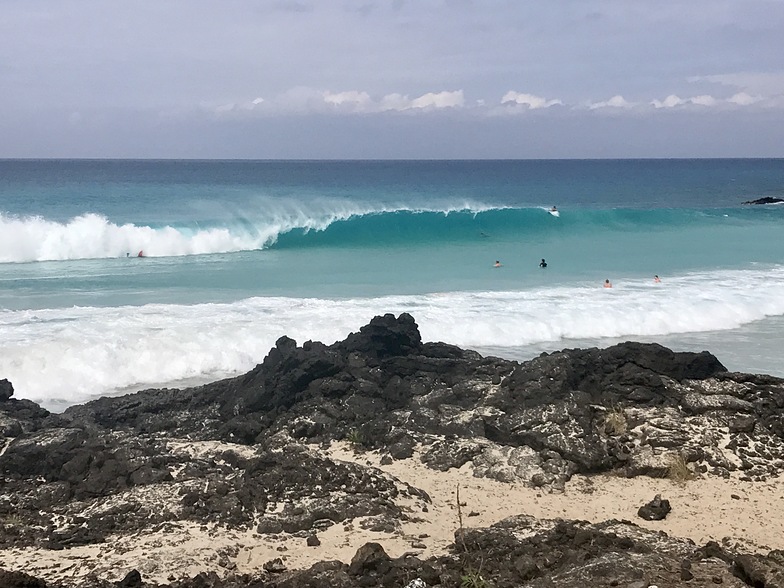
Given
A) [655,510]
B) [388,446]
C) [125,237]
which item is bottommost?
[655,510]

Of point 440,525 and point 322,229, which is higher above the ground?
point 322,229

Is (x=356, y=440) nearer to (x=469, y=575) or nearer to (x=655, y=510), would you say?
(x=655, y=510)

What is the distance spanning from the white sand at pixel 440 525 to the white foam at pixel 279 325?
519 cm

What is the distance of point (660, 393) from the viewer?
9398mm

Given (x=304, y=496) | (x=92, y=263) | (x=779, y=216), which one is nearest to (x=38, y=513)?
(x=304, y=496)

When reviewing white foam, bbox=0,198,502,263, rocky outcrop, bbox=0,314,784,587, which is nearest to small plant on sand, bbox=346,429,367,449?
rocky outcrop, bbox=0,314,784,587

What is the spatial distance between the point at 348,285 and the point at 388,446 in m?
13.2

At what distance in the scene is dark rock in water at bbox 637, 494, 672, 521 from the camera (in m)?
7.24

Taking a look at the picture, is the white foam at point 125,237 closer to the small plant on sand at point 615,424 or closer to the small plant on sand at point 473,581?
the small plant on sand at point 615,424

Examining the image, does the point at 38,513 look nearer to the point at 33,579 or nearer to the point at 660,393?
the point at 33,579

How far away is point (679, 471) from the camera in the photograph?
26.5ft

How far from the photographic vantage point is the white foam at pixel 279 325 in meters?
12.5

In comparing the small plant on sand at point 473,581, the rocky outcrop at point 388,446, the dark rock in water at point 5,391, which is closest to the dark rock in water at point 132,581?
the rocky outcrop at point 388,446

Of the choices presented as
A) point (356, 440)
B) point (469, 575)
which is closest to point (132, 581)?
point (469, 575)
